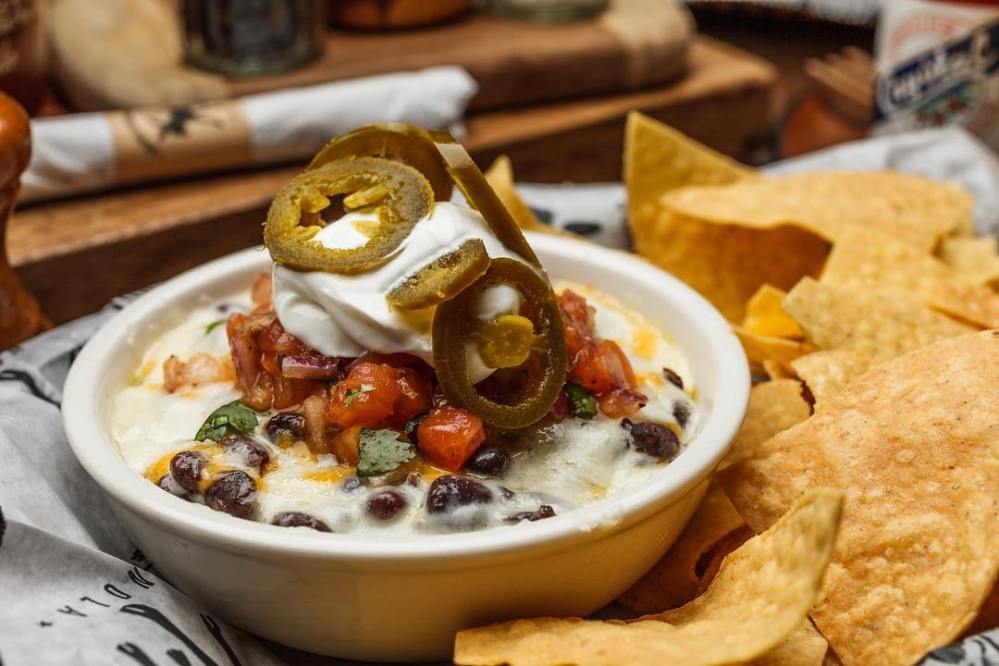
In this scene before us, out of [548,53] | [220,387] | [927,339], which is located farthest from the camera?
A: [548,53]

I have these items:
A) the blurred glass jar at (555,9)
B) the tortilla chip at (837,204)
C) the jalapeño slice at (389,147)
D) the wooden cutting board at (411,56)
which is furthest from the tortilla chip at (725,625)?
the blurred glass jar at (555,9)

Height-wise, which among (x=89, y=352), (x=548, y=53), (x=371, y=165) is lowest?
(x=548, y=53)

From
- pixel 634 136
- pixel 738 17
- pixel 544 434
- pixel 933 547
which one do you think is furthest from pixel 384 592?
pixel 738 17

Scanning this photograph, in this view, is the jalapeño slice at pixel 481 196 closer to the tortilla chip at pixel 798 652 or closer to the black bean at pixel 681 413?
the black bean at pixel 681 413

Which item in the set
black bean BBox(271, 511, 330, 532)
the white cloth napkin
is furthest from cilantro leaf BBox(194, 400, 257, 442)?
the white cloth napkin

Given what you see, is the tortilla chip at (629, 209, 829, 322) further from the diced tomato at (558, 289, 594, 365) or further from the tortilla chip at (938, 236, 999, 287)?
the diced tomato at (558, 289, 594, 365)

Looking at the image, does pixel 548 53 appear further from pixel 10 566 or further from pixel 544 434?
pixel 10 566
